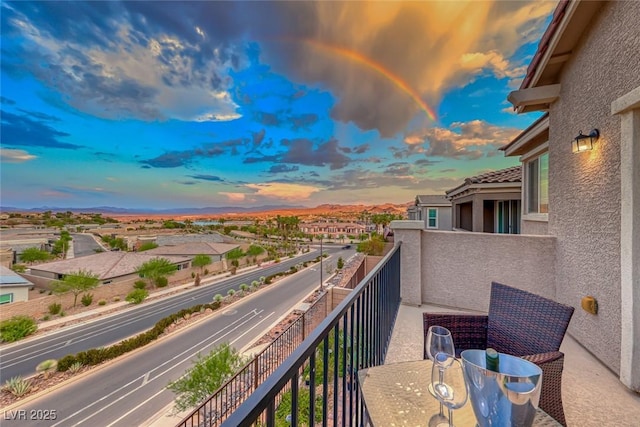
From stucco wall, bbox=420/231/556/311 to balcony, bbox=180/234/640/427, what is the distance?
49 mm

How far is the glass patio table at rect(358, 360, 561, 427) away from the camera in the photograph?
90cm

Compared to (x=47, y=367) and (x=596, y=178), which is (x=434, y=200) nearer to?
(x=596, y=178)

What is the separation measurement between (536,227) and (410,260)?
8.68 feet

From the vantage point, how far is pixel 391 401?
1.01 m

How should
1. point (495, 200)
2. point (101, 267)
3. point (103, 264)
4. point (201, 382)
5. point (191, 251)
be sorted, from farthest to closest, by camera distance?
point (191, 251) → point (103, 264) → point (101, 267) → point (201, 382) → point (495, 200)

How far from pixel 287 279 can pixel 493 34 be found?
95.1 ft

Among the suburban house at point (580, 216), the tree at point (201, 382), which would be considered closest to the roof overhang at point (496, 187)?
the suburban house at point (580, 216)

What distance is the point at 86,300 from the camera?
1975 centimetres

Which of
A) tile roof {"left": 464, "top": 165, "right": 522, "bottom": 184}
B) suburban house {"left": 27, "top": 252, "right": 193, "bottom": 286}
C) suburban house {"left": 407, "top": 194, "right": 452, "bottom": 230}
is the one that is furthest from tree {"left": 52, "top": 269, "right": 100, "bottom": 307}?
tile roof {"left": 464, "top": 165, "right": 522, "bottom": 184}

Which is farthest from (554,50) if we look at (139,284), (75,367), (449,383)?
(139,284)

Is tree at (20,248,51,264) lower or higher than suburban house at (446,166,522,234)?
lower

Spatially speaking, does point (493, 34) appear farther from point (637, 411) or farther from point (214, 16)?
point (214, 16)

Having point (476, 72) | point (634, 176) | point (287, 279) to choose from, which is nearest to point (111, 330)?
point (287, 279)

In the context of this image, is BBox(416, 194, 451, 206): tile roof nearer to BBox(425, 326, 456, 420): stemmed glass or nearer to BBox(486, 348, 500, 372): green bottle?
BBox(425, 326, 456, 420): stemmed glass
